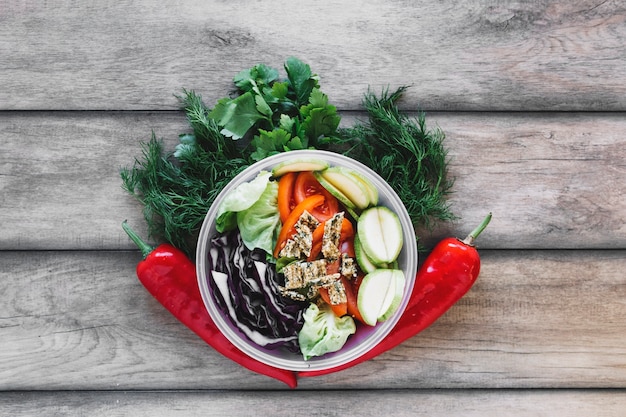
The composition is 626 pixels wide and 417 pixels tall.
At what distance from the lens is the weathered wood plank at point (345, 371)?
1.26 meters

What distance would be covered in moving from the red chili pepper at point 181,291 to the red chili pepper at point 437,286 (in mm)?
166

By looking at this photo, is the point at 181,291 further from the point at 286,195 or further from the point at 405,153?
the point at 405,153

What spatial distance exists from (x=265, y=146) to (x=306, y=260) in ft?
0.79

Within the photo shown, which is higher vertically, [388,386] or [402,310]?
[402,310]

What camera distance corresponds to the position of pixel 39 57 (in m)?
1.24

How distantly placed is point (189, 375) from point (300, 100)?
2.05 ft

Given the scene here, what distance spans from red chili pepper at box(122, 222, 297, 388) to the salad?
3.0 inches

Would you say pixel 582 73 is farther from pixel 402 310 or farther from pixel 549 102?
pixel 402 310

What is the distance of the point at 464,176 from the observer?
125 cm

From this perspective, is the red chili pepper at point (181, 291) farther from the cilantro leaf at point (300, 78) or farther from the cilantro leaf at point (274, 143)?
the cilantro leaf at point (300, 78)

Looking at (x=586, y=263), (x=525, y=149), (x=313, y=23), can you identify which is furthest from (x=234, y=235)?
(x=586, y=263)

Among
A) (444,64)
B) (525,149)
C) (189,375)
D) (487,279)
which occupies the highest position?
(444,64)

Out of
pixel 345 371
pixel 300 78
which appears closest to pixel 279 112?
pixel 300 78

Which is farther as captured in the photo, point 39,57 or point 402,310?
point 39,57
